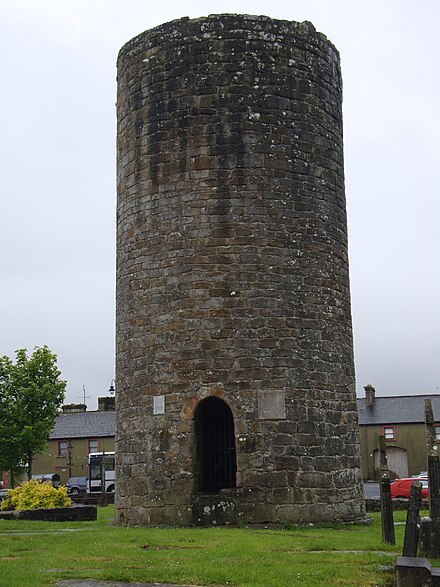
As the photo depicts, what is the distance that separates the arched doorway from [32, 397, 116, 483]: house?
35.7 metres

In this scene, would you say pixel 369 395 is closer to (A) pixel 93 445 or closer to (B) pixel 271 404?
(A) pixel 93 445

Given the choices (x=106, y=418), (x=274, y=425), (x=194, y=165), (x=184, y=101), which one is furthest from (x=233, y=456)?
(x=106, y=418)

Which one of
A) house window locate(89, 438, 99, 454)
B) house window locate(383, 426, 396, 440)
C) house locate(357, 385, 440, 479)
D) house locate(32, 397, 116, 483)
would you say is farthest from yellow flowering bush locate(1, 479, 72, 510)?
house window locate(383, 426, 396, 440)

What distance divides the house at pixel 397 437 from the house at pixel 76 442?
1511cm

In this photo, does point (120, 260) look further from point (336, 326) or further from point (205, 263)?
point (336, 326)

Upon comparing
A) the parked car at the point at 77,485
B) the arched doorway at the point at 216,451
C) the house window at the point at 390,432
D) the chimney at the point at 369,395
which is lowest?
the parked car at the point at 77,485

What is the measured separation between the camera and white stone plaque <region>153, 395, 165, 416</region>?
1388 centimetres

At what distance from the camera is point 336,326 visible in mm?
14648

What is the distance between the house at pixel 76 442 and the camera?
4972 centimetres

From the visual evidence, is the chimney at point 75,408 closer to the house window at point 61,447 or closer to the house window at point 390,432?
the house window at point 61,447

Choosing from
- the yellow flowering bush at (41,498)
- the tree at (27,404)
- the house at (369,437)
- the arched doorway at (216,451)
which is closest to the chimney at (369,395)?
the house at (369,437)

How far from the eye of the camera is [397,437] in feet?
160

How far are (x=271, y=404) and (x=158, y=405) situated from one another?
6.30ft

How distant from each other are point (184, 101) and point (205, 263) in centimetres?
300
